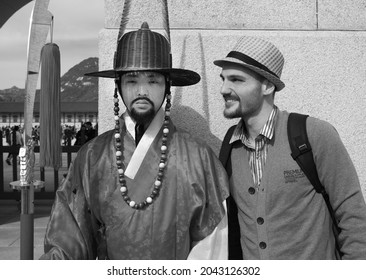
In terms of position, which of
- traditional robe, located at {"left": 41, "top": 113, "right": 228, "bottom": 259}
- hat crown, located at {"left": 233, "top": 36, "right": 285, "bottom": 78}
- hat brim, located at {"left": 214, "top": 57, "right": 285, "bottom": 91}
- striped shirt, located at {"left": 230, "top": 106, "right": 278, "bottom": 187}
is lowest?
traditional robe, located at {"left": 41, "top": 113, "right": 228, "bottom": 259}

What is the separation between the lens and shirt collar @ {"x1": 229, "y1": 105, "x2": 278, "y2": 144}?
6.35 ft

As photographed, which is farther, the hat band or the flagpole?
the flagpole

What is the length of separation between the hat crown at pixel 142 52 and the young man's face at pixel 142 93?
0.13ft

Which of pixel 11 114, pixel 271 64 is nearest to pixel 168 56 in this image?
pixel 271 64

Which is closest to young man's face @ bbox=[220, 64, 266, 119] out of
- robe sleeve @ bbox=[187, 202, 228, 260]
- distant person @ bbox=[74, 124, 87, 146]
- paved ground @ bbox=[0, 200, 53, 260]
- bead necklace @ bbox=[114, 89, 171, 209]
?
bead necklace @ bbox=[114, 89, 171, 209]

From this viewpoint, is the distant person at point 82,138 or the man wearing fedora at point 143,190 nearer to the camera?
the man wearing fedora at point 143,190

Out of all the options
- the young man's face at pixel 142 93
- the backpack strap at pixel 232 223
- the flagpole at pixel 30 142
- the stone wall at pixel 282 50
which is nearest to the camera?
the young man's face at pixel 142 93

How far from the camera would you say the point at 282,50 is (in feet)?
9.13

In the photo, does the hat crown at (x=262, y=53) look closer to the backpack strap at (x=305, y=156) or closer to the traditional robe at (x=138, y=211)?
the backpack strap at (x=305, y=156)

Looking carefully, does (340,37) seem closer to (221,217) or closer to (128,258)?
(221,217)

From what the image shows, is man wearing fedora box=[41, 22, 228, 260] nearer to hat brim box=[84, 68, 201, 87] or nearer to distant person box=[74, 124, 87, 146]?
hat brim box=[84, 68, 201, 87]

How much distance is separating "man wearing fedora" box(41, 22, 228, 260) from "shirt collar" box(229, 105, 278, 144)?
152 millimetres

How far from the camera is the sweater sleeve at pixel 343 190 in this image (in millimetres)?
1816

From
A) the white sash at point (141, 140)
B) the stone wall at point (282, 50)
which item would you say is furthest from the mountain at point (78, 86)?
the white sash at point (141, 140)
